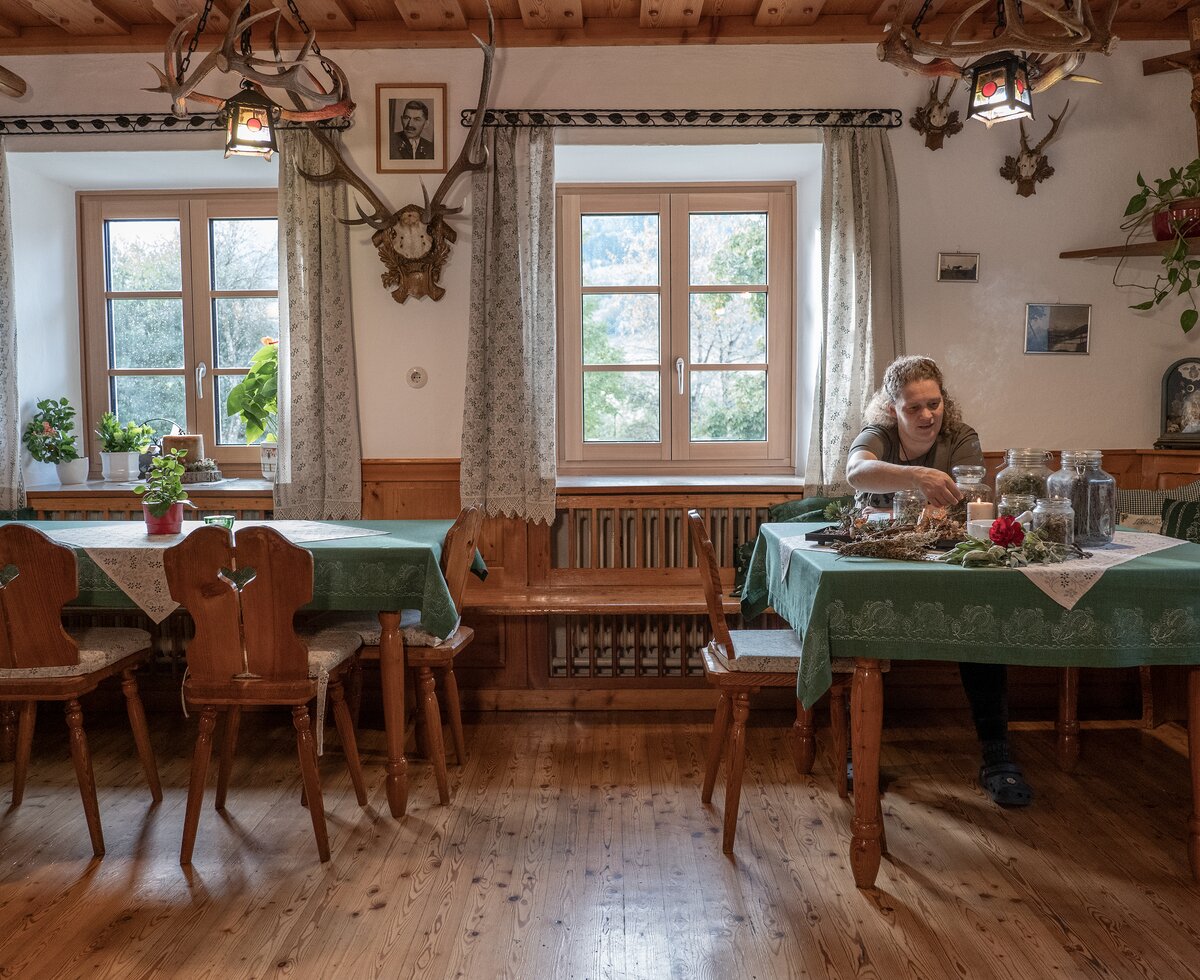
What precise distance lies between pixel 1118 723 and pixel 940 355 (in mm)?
1539

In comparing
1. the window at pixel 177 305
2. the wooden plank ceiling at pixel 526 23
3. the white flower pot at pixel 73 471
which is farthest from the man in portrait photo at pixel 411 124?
the white flower pot at pixel 73 471

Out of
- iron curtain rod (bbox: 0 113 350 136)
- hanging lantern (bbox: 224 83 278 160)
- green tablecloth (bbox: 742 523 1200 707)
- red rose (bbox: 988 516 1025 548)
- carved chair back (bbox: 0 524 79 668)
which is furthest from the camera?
iron curtain rod (bbox: 0 113 350 136)

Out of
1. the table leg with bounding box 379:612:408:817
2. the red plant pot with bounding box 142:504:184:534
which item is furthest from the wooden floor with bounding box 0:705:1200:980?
the red plant pot with bounding box 142:504:184:534

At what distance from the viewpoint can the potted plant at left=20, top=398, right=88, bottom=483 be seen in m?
4.01

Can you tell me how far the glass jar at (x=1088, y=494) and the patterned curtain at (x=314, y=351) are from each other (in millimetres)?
2525

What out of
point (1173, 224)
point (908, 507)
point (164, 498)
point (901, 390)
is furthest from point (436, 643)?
point (1173, 224)

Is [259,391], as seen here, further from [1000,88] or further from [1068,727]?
[1068,727]

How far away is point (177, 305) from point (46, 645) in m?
2.21

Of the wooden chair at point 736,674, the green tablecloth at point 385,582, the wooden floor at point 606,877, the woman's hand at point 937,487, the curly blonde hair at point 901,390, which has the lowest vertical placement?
the wooden floor at point 606,877

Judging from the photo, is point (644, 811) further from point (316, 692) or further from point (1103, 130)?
point (1103, 130)

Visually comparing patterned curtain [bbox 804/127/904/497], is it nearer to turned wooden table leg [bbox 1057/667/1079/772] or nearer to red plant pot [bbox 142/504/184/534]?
turned wooden table leg [bbox 1057/667/1079/772]

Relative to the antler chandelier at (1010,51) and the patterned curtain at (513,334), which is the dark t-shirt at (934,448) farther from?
the patterned curtain at (513,334)

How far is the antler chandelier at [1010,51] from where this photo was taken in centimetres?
271

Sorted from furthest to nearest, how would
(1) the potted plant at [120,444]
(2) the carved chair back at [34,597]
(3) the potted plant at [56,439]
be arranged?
1. (1) the potted plant at [120,444]
2. (3) the potted plant at [56,439]
3. (2) the carved chair back at [34,597]
